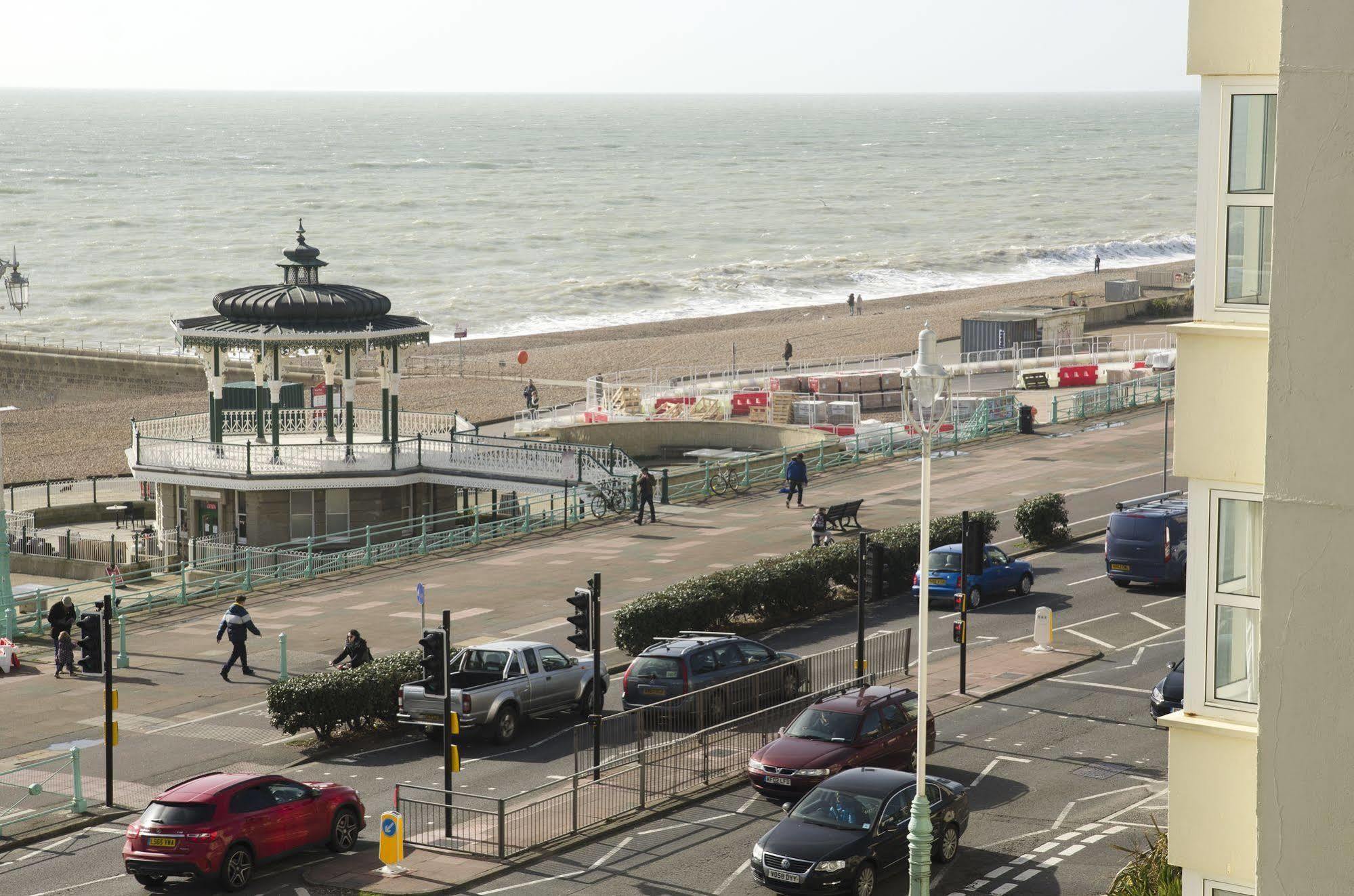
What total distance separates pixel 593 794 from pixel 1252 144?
1458 cm

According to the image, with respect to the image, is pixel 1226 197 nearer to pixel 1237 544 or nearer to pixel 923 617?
pixel 1237 544

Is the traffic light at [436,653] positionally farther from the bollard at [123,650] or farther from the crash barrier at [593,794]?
the bollard at [123,650]

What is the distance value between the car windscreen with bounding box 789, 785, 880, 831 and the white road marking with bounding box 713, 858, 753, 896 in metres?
0.82

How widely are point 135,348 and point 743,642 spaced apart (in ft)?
270

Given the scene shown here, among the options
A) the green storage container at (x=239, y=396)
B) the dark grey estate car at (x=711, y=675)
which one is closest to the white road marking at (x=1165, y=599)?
the dark grey estate car at (x=711, y=675)

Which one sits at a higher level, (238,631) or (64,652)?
(238,631)

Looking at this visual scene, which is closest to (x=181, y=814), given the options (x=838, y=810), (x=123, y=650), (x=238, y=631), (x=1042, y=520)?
(x=838, y=810)

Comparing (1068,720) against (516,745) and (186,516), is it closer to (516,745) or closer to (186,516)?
(516,745)

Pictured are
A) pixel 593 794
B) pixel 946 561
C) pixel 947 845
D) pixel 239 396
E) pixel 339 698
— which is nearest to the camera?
pixel 947 845

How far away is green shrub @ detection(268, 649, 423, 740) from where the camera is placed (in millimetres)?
24391

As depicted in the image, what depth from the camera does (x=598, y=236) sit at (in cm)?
16725

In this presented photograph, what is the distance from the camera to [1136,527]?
113 ft

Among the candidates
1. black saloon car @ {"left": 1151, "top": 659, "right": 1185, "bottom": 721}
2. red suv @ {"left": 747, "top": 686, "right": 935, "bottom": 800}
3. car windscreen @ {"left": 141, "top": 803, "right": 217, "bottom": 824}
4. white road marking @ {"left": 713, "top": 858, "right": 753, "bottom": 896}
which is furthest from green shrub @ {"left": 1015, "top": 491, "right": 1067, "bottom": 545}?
car windscreen @ {"left": 141, "top": 803, "right": 217, "bottom": 824}

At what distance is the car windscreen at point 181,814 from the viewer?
61.8ft
